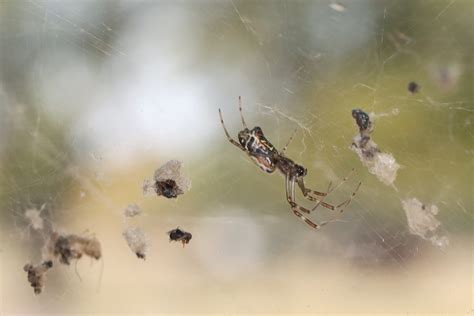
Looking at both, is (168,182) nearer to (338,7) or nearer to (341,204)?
(341,204)

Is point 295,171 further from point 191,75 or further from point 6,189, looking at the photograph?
point 6,189

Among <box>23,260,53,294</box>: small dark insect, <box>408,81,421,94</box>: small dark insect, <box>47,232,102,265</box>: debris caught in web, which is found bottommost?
<box>23,260,53,294</box>: small dark insect

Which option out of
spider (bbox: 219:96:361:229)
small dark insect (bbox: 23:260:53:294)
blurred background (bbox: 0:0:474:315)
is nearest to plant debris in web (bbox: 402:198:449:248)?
blurred background (bbox: 0:0:474:315)

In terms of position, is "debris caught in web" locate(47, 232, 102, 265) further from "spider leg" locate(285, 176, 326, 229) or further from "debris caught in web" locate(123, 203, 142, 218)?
"spider leg" locate(285, 176, 326, 229)

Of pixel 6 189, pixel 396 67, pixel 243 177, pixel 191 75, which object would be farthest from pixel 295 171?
pixel 6 189

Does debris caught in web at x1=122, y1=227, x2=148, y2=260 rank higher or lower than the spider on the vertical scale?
lower

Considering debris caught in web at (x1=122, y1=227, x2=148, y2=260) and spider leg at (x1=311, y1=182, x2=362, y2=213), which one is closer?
spider leg at (x1=311, y1=182, x2=362, y2=213)
